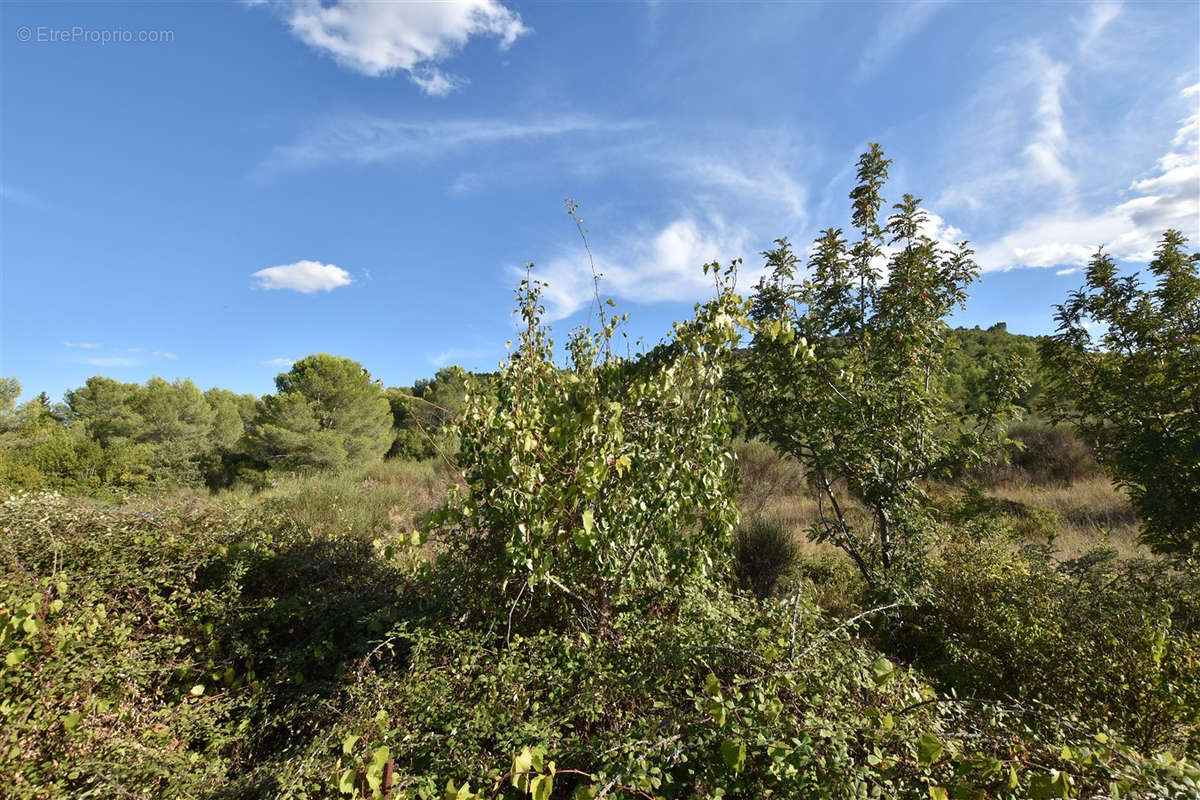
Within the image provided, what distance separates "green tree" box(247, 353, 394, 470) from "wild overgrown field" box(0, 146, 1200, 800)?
1189 cm

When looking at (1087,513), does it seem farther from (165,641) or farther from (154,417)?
(154,417)

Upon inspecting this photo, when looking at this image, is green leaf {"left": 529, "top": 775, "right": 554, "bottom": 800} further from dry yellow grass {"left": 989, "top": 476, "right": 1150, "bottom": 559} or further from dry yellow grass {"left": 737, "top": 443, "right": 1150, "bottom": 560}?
dry yellow grass {"left": 989, "top": 476, "right": 1150, "bottom": 559}

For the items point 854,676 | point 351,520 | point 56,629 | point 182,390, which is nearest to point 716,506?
point 854,676

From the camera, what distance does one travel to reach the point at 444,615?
2.96 metres

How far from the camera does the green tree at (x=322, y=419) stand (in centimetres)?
1490

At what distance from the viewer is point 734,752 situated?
4.64ft

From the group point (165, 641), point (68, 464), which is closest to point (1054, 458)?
point (165, 641)

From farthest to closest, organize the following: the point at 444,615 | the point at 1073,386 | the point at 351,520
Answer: the point at 351,520 → the point at 1073,386 → the point at 444,615

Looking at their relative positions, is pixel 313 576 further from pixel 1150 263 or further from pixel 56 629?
pixel 1150 263

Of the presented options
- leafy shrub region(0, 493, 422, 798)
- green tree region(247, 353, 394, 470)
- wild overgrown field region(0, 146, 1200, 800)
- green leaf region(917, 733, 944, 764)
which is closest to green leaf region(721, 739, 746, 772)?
wild overgrown field region(0, 146, 1200, 800)

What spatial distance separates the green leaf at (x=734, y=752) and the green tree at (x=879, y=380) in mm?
2482

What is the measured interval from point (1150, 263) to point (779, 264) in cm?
305

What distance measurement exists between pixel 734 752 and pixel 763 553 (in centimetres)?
451

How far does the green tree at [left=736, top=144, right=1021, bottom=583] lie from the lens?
3398 mm
